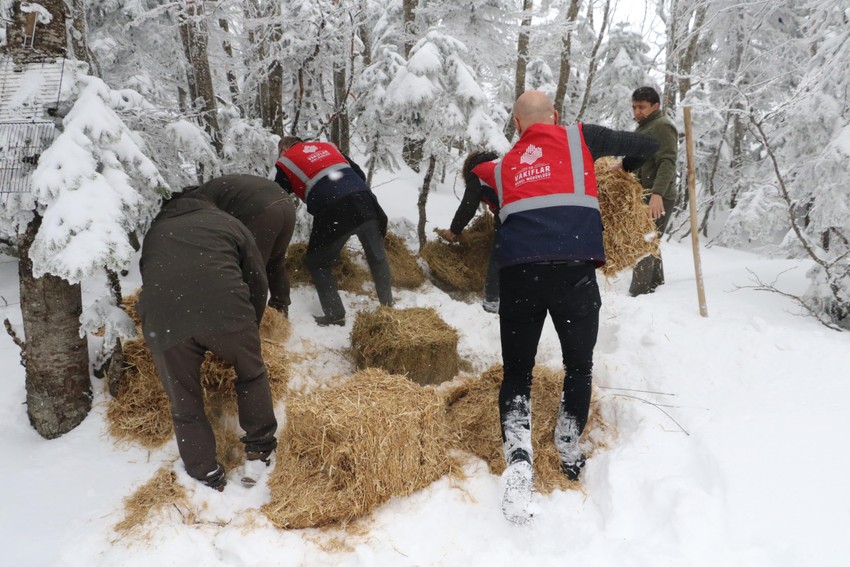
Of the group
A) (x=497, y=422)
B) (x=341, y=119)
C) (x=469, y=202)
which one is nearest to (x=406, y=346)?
(x=497, y=422)

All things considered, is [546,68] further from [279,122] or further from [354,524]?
[354,524]

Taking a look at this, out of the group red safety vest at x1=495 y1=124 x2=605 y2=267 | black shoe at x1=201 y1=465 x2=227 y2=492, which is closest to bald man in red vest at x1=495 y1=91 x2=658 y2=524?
red safety vest at x1=495 y1=124 x2=605 y2=267

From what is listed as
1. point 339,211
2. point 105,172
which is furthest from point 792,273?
point 105,172

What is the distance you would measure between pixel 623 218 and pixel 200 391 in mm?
3254

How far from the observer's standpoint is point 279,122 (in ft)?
23.1

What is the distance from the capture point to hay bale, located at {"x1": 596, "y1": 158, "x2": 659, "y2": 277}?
377cm

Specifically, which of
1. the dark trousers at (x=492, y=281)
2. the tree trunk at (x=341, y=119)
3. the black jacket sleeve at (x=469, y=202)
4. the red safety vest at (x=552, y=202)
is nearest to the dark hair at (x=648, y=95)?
the black jacket sleeve at (x=469, y=202)

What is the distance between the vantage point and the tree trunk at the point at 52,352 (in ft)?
10.0

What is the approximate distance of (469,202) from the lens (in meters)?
4.90

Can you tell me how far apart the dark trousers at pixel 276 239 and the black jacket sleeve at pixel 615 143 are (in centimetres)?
242

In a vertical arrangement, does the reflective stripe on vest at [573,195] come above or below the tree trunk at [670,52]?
below

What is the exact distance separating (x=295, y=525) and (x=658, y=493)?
1.96 m

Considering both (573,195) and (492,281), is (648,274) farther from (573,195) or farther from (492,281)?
(573,195)

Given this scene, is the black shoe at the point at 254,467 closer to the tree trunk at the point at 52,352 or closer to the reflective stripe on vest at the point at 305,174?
Answer: the tree trunk at the point at 52,352
